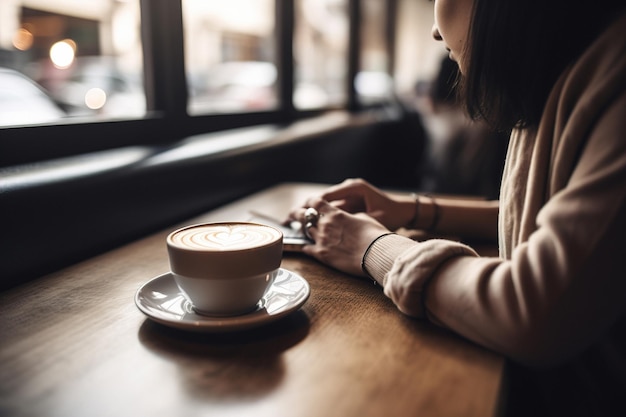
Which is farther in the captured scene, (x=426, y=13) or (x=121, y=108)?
(x=426, y=13)

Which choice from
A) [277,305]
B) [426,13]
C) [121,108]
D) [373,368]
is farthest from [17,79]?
[426,13]

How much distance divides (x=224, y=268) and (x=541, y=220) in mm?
389

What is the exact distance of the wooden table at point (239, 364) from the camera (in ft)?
1.59

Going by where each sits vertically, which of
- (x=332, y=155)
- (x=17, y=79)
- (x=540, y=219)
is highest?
(x=17, y=79)

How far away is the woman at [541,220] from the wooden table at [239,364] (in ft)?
0.19

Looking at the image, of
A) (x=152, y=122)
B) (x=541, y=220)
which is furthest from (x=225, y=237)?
(x=152, y=122)

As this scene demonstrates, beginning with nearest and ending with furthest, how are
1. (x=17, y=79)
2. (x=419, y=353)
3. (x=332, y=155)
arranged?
(x=419, y=353) < (x=17, y=79) < (x=332, y=155)

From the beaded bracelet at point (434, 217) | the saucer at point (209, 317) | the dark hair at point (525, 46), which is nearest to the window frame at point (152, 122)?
the saucer at point (209, 317)

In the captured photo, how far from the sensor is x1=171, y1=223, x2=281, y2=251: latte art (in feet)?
2.10

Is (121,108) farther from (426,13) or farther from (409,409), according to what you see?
(426,13)

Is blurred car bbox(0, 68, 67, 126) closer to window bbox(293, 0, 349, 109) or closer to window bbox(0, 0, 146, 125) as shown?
window bbox(0, 0, 146, 125)

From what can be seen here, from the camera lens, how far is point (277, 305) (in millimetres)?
677

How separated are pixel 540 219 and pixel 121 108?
158 cm

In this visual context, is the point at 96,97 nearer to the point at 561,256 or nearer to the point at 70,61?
the point at 70,61
